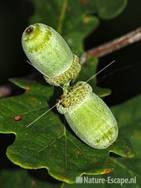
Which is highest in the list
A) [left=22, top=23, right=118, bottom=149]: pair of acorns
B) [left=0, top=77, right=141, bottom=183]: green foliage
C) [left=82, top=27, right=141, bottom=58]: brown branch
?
[left=22, top=23, right=118, bottom=149]: pair of acorns

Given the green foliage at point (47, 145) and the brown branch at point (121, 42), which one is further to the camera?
the brown branch at point (121, 42)

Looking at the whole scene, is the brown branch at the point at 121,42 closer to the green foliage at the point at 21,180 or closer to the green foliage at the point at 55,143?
the green foliage at the point at 55,143

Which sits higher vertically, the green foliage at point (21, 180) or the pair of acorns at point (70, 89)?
the pair of acorns at point (70, 89)

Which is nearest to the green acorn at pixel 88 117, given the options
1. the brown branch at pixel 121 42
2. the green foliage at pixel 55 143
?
the green foliage at pixel 55 143

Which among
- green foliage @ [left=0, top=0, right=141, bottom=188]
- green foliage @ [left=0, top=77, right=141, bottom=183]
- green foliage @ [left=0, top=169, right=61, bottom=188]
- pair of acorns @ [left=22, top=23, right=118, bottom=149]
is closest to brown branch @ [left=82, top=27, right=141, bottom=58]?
green foliage @ [left=0, top=0, right=141, bottom=188]

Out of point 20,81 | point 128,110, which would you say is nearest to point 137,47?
point 128,110

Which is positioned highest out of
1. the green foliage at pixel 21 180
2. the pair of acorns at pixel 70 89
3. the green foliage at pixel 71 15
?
the pair of acorns at pixel 70 89

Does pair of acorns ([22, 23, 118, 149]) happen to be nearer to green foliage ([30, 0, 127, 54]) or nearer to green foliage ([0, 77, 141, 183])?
green foliage ([0, 77, 141, 183])

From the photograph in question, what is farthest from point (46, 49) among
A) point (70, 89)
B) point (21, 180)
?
point (21, 180)
